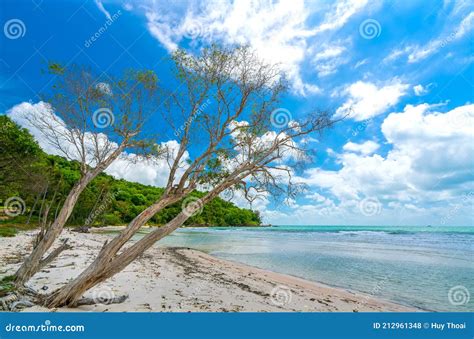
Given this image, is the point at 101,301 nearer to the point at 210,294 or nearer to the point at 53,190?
the point at 210,294

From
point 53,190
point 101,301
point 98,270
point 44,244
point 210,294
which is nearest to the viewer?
point 98,270

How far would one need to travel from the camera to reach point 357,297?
35.0ft

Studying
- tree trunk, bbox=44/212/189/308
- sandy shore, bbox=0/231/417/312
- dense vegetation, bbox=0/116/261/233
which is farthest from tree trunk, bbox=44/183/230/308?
dense vegetation, bbox=0/116/261/233

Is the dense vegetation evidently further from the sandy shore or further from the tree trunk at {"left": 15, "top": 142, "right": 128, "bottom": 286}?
the sandy shore

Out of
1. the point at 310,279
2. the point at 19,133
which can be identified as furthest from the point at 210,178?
the point at 19,133

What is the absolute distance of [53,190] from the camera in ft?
130

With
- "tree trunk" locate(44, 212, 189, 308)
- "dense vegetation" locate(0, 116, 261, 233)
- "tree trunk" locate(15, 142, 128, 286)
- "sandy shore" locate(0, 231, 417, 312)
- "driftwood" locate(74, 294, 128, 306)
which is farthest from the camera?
"dense vegetation" locate(0, 116, 261, 233)

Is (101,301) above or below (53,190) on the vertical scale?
below

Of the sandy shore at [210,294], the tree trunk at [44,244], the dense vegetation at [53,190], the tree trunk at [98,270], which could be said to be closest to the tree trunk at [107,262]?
the tree trunk at [98,270]

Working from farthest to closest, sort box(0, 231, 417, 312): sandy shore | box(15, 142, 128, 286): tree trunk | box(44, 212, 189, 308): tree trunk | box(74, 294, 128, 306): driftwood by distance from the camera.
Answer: box(15, 142, 128, 286): tree trunk < box(0, 231, 417, 312): sandy shore < box(74, 294, 128, 306): driftwood < box(44, 212, 189, 308): tree trunk

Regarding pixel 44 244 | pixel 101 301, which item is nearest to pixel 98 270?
pixel 101 301

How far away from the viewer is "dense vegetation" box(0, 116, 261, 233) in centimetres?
1883

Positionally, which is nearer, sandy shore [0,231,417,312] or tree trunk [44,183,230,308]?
tree trunk [44,183,230,308]

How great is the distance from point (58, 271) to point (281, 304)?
6.86 metres
